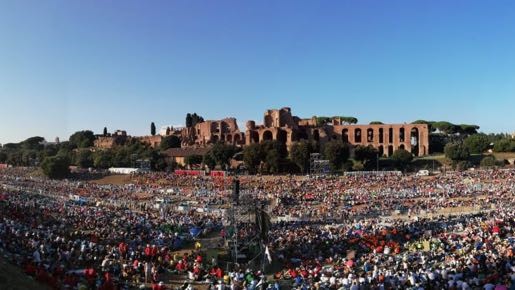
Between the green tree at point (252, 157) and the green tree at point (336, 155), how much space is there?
930 centimetres

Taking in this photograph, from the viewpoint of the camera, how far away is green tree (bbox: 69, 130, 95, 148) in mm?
123338

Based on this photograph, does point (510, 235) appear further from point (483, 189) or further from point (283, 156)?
point (283, 156)

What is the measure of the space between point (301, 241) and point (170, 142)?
78809 mm

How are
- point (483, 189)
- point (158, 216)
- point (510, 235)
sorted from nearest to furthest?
point (510, 235) < point (158, 216) < point (483, 189)

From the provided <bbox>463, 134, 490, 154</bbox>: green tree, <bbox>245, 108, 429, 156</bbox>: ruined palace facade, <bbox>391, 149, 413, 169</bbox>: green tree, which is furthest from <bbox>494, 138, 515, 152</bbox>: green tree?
<bbox>391, 149, 413, 169</bbox>: green tree

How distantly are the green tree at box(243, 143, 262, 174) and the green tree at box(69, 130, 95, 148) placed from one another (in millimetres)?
72302

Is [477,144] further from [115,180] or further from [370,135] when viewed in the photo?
[115,180]

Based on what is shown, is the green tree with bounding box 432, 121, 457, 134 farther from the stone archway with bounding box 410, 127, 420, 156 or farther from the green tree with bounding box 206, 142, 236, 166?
the green tree with bounding box 206, 142, 236, 166

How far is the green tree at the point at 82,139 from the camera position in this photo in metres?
123

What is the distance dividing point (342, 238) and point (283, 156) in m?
42.7

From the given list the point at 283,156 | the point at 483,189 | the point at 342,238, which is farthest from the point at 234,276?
the point at 283,156

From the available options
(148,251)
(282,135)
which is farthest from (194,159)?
(148,251)

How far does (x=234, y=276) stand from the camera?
17641 millimetres

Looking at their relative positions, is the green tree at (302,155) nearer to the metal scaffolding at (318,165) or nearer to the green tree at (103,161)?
the metal scaffolding at (318,165)
